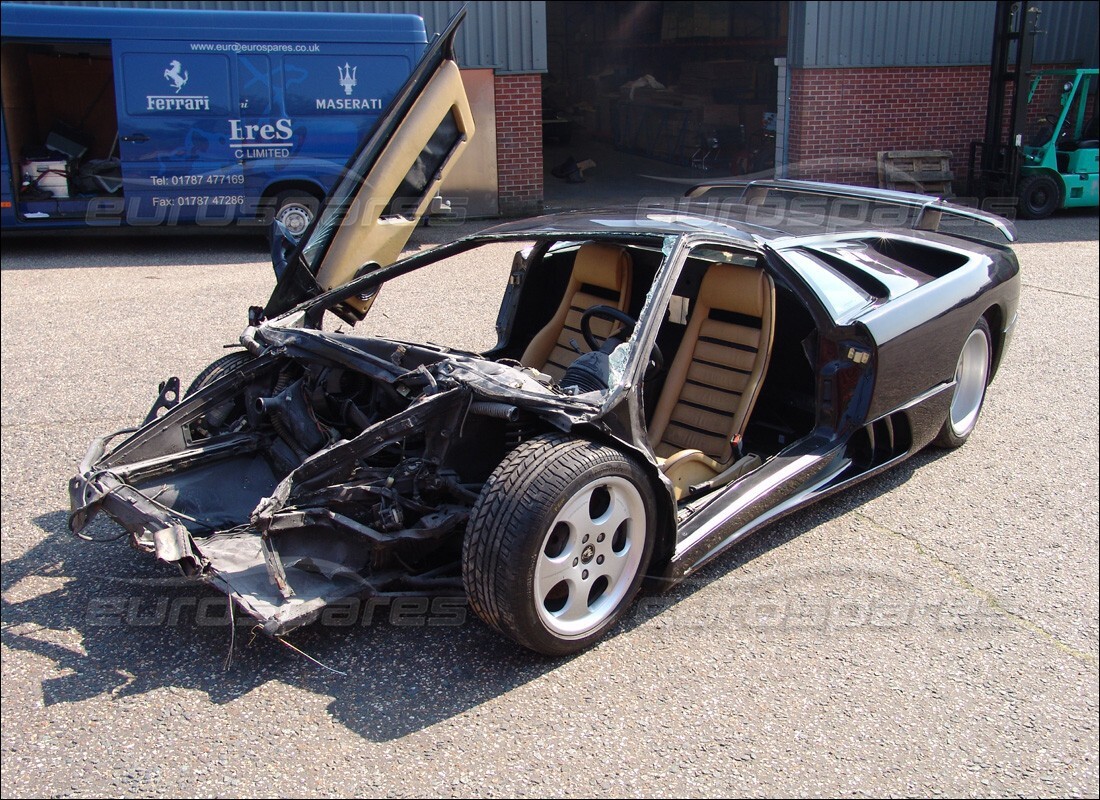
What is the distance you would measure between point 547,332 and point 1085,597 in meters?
2.62

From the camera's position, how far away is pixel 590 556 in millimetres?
A: 3344

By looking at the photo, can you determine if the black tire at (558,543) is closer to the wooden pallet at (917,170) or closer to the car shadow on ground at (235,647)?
the car shadow on ground at (235,647)

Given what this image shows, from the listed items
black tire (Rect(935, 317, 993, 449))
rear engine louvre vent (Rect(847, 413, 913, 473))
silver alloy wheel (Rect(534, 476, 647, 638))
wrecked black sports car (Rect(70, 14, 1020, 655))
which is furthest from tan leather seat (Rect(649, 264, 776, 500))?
black tire (Rect(935, 317, 993, 449))

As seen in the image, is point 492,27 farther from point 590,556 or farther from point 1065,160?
point 590,556

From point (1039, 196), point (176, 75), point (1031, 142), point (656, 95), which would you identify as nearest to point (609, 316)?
point (176, 75)

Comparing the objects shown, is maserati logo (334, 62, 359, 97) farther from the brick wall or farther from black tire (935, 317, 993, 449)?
black tire (935, 317, 993, 449)

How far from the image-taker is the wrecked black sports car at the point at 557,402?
130 inches

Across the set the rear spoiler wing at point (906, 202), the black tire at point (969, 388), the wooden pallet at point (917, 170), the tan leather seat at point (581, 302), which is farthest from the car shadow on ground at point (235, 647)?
the wooden pallet at point (917, 170)

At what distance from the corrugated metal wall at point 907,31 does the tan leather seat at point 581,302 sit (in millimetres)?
10664

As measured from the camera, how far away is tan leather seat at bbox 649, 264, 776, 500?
4.25 m

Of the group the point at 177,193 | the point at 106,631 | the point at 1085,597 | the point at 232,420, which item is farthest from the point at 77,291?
the point at 1085,597

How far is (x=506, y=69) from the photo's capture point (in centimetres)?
1316

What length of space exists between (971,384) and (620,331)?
2182 mm

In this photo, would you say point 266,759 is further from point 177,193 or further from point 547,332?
point 177,193
